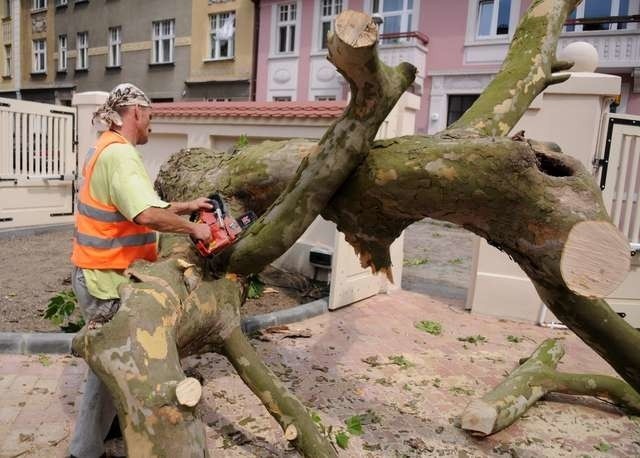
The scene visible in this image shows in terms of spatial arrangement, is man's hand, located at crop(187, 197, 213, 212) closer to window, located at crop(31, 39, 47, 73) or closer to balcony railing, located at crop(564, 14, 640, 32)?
balcony railing, located at crop(564, 14, 640, 32)

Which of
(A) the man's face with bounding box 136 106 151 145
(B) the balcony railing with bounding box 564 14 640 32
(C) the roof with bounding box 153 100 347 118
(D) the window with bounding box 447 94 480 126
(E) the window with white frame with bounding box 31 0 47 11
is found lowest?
(A) the man's face with bounding box 136 106 151 145

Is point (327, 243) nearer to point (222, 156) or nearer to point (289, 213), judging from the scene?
point (222, 156)

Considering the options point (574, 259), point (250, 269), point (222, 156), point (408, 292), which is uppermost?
point (222, 156)

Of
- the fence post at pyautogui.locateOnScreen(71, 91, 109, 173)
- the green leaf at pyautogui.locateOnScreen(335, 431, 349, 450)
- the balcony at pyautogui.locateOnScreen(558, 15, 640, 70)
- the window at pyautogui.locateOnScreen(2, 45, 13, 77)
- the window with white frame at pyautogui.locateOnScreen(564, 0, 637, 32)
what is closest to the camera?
the green leaf at pyautogui.locateOnScreen(335, 431, 349, 450)

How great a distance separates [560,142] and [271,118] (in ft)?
11.9

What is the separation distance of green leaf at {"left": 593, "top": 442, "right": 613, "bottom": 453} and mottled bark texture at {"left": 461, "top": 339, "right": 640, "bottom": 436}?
0.50 meters

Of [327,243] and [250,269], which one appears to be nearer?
[250,269]

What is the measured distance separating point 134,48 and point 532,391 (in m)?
26.0

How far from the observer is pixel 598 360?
5.15m

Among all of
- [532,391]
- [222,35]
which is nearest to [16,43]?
[222,35]

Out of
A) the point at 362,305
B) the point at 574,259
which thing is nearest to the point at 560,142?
the point at 362,305

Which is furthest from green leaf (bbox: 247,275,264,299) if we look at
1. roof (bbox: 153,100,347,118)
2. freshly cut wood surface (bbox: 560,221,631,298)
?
freshly cut wood surface (bbox: 560,221,631,298)

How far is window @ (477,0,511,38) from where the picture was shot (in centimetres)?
1736

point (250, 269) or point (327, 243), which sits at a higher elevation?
point (250, 269)
